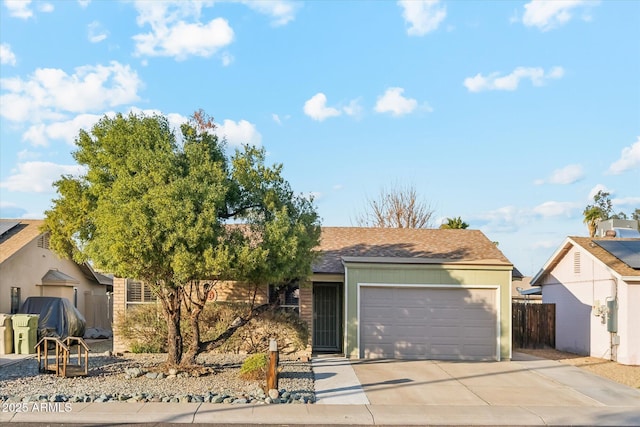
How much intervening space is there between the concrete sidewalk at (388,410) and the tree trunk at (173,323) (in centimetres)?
327

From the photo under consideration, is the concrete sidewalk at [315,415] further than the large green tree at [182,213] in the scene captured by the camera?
No

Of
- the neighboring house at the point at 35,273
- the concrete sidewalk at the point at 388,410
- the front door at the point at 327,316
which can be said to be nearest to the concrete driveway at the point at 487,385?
the concrete sidewalk at the point at 388,410

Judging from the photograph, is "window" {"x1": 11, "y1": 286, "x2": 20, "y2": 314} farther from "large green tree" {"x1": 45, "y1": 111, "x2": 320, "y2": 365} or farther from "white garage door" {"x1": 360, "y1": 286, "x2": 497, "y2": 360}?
"white garage door" {"x1": 360, "y1": 286, "x2": 497, "y2": 360}

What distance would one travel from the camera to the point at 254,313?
605 inches

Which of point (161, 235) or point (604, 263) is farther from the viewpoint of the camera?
point (604, 263)

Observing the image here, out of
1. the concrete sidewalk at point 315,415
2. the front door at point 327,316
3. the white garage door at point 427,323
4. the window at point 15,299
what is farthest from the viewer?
the window at point 15,299

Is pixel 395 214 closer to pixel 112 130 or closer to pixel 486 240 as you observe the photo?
pixel 486 240

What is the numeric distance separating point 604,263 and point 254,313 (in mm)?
11376

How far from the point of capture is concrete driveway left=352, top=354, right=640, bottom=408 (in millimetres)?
12820

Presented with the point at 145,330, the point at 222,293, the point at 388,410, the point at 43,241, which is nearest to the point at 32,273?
the point at 43,241

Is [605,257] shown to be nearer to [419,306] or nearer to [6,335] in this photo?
[419,306]

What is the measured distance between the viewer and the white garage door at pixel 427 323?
18906 millimetres

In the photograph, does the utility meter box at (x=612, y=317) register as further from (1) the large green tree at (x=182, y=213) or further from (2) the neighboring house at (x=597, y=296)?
(1) the large green tree at (x=182, y=213)

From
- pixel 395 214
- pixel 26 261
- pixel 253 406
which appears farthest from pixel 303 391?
pixel 395 214
